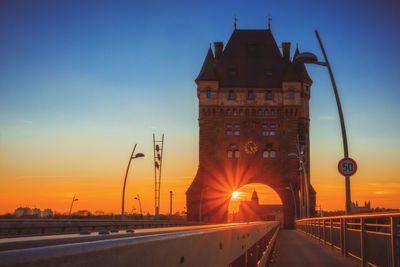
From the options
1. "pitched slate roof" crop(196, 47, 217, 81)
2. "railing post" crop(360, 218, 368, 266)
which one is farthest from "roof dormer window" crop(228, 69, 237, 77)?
"railing post" crop(360, 218, 368, 266)

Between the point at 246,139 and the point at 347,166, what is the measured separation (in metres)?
52.9

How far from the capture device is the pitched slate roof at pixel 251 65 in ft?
233

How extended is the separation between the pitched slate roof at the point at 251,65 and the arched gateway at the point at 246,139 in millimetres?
255

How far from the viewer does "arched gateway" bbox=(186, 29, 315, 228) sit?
224ft

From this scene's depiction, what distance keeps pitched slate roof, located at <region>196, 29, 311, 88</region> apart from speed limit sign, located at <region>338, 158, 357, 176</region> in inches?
2166

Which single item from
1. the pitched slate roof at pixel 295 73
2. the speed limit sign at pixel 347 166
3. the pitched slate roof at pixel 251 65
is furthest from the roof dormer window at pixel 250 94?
the speed limit sign at pixel 347 166

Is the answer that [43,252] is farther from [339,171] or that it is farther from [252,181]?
[252,181]

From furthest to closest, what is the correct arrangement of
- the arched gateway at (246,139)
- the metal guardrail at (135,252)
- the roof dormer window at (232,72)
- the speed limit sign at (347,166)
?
the roof dormer window at (232,72) < the arched gateway at (246,139) < the speed limit sign at (347,166) < the metal guardrail at (135,252)

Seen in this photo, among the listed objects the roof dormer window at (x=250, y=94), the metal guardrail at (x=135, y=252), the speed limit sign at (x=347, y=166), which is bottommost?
the metal guardrail at (x=135, y=252)

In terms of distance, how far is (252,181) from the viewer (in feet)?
227

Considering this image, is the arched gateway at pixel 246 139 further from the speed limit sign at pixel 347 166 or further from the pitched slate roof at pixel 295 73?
the speed limit sign at pixel 347 166

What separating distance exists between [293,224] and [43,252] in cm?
7195

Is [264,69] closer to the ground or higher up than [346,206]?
higher up

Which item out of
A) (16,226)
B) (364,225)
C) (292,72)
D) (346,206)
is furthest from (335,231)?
(292,72)
